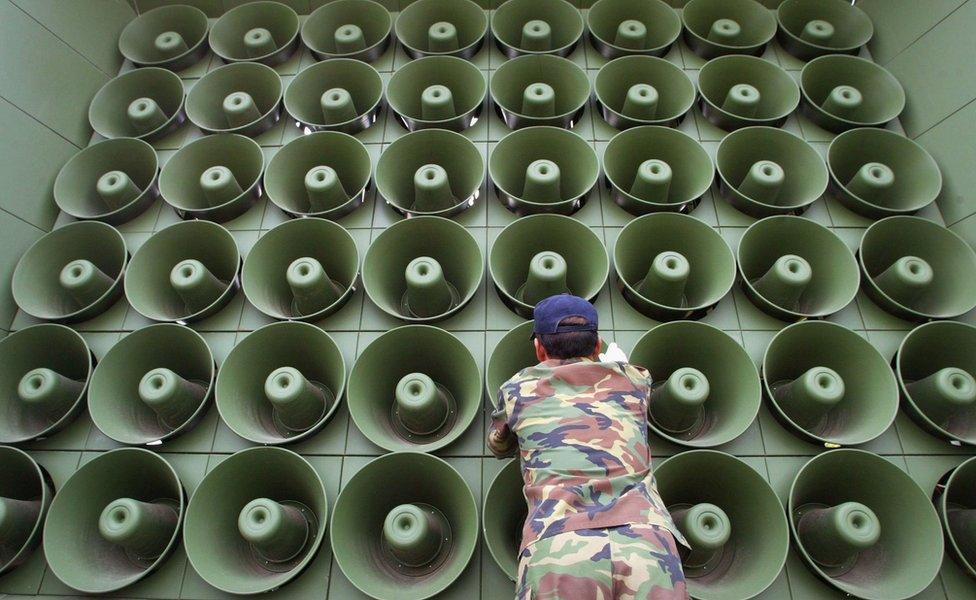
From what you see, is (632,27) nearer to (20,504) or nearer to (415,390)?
(415,390)

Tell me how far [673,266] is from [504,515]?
1.72m

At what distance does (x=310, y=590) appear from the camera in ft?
10.4

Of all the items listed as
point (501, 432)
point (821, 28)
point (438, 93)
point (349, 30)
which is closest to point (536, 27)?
point (438, 93)

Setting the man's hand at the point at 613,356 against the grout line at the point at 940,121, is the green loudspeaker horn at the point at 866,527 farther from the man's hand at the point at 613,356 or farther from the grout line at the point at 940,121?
the grout line at the point at 940,121

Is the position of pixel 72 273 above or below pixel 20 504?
above

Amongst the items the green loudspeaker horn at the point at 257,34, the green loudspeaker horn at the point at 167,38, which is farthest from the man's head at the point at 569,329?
the green loudspeaker horn at the point at 167,38

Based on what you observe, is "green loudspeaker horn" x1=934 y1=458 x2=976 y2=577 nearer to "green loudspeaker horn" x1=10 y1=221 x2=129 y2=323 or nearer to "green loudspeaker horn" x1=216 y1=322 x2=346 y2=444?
"green loudspeaker horn" x1=216 y1=322 x2=346 y2=444

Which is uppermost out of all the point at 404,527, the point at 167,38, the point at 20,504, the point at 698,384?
the point at 167,38

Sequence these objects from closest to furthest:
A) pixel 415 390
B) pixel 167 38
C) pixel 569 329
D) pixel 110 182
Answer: pixel 569 329
pixel 415 390
pixel 110 182
pixel 167 38

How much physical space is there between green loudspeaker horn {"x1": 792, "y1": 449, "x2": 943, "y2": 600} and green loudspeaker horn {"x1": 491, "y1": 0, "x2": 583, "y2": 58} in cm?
Answer: 348

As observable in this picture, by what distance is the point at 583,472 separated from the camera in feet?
7.66

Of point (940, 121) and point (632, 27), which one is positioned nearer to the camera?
point (940, 121)

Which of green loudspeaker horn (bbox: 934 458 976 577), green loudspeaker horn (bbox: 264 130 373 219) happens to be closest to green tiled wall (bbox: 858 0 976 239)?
green loudspeaker horn (bbox: 934 458 976 577)

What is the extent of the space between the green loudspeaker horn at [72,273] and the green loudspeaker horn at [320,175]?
3.55ft
